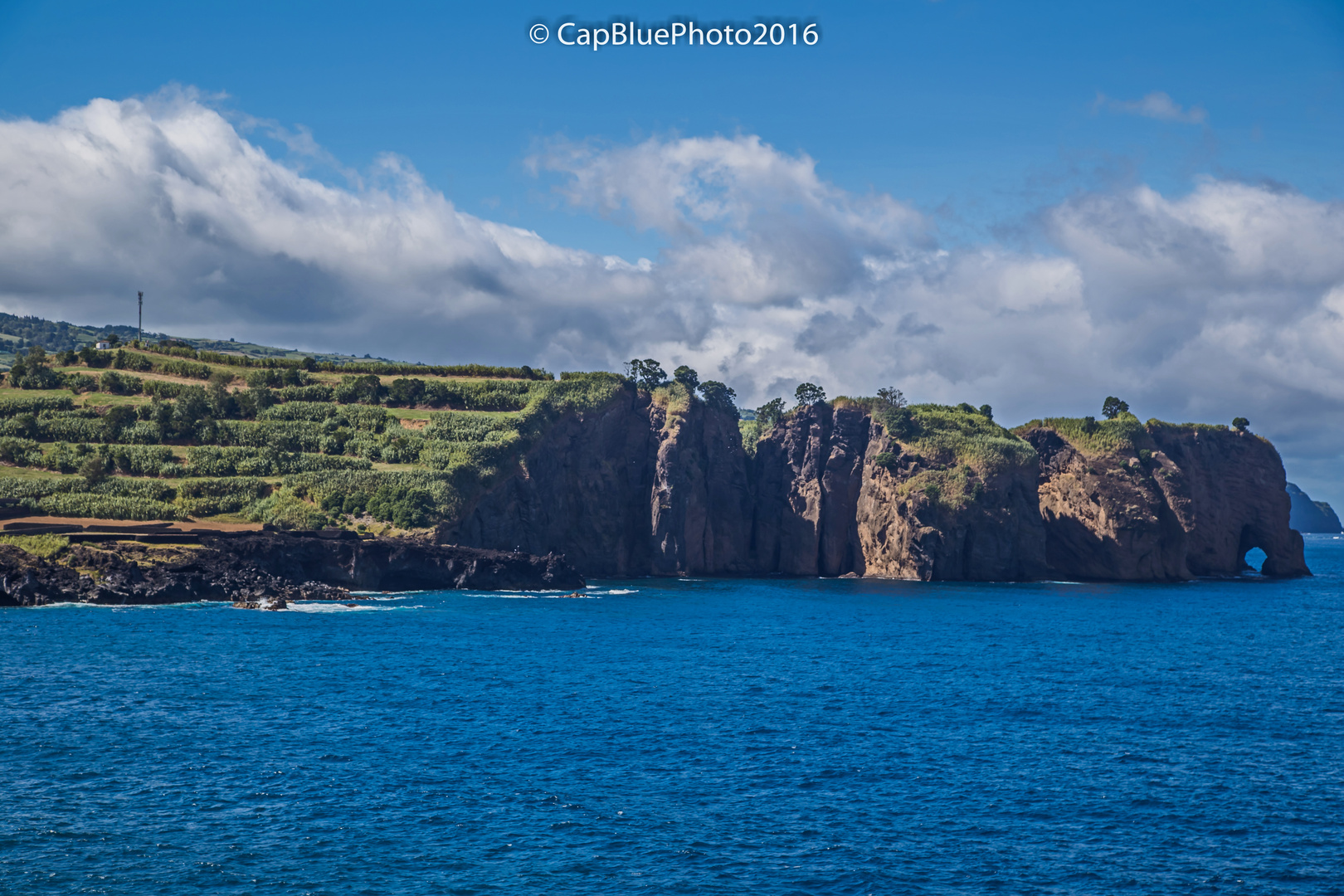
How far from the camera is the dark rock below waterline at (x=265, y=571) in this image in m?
86.1

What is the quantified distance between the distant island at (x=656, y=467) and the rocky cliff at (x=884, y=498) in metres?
0.29

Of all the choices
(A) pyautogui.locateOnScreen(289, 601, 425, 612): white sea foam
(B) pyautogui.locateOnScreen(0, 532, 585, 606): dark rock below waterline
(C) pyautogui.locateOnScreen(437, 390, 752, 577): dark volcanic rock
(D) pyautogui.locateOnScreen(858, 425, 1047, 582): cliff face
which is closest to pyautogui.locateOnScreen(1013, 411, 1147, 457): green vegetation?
(D) pyautogui.locateOnScreen(858, 425, 1047, 582): cliff face

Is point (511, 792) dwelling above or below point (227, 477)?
below

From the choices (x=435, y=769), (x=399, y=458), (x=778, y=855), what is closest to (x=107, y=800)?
(x=435, y=769)

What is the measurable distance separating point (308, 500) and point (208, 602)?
82.1 feet

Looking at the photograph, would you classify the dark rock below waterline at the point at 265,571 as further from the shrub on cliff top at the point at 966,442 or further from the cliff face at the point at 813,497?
the shrub on cliff top at the point at 966,442

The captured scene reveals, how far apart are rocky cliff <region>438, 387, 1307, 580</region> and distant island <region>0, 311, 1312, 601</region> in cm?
29

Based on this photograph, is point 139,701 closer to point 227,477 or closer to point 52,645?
point 52,645

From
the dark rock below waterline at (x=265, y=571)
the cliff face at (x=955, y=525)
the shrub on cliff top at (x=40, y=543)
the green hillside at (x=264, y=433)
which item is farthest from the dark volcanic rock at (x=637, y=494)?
the shrub on cliff top at (x=40, y=543)

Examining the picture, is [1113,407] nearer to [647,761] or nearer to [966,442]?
[966,442]

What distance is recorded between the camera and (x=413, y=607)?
294 ft

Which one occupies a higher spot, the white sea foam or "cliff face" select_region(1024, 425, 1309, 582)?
"cliff face" select_region(1024, 425, 1309, 582)

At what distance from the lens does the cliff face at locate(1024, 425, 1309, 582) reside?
139 m

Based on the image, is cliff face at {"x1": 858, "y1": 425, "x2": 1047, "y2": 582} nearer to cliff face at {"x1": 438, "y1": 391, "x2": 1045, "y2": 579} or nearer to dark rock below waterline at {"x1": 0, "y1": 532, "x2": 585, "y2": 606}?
cliff face at {"x1": 438, "y1": 391, "x2": 1045, "y2": 579}
